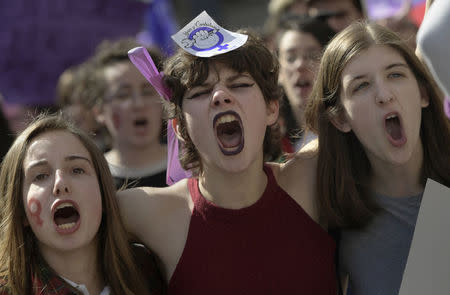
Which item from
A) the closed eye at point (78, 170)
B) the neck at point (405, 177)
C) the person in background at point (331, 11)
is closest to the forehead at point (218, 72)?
the closed eye at point (78, 170)

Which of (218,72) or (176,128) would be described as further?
(176,128)

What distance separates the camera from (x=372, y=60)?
8.16ft

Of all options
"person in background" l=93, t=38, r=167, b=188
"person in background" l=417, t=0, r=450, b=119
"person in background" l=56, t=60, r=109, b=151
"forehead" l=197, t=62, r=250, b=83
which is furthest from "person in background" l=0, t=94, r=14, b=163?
"person in background" l=417, t=0, r=450, b=119

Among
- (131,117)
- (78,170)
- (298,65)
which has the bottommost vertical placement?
(131,117)

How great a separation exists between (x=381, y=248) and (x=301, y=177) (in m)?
0.38

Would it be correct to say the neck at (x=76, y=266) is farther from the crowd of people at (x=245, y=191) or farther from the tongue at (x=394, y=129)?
the tongue at (x=394, y=129)

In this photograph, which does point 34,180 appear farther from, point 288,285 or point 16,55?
point 16,55

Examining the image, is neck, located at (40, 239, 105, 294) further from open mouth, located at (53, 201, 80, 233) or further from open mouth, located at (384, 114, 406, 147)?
open mouth, located at (384, 114, 406, 147)

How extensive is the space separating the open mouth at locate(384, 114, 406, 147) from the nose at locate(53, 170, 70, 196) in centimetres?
105

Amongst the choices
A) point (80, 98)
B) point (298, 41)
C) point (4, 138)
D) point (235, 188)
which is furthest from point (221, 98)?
point (80, 98)

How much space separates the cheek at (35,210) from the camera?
7.71 ft

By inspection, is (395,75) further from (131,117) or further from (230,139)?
(131,117)

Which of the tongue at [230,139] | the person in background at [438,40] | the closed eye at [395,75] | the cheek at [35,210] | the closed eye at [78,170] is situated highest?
the person in background at [438,40]

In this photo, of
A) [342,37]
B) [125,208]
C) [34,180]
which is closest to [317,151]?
[342,37]
